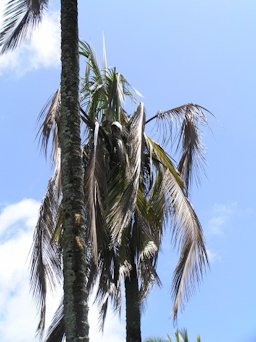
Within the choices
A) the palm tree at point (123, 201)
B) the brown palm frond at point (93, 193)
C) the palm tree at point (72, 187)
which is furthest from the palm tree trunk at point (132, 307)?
the palm tree at point (72, 187)

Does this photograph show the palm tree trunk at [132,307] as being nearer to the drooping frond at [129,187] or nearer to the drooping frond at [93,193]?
the drooping frond at [129,187]

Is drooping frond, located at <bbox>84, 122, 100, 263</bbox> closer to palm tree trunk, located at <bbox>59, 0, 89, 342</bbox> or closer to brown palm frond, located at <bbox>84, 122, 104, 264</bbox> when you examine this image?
brown palm frond, located at <bbox>84, 122, 104, 264</bbox>

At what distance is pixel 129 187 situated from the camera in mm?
10461

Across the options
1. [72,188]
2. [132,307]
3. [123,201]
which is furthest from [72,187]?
[132,307]

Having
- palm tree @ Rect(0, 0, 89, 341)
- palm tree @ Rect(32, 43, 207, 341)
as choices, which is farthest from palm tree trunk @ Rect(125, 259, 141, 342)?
Result: palm tree @ Rect(0, 0, 89, 341)

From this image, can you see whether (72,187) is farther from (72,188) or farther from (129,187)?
(129,187)

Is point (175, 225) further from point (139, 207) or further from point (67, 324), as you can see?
point (67, 324)

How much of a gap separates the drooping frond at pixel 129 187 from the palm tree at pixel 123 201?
0.06 ft

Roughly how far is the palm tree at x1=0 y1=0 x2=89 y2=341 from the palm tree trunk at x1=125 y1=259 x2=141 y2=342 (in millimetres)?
3732

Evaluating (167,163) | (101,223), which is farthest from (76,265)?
(167,163)

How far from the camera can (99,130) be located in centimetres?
1238

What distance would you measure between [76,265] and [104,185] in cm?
347

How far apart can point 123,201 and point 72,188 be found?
186 centimetres

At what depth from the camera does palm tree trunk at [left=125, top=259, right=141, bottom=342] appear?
11.5m
